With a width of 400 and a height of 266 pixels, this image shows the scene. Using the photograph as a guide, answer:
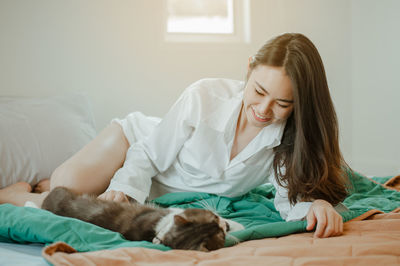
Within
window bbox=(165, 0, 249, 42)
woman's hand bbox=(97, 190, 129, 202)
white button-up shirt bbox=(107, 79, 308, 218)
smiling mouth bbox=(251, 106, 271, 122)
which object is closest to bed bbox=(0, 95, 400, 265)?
white button-up shirt bbox=(107, 79, 308, 218)

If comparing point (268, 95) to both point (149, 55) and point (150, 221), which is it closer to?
point (150, 221)

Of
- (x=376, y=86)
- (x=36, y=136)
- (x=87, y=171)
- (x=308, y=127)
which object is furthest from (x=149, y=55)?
(x=376, y=86)

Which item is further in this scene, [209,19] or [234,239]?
[209,19]

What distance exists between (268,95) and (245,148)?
34 centimetres

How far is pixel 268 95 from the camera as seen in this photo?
1436 mm

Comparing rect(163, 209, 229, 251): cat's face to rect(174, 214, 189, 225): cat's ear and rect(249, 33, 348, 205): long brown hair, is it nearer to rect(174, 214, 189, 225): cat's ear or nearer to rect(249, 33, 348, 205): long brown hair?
rect(174, 214, 189, 225): cat's ear

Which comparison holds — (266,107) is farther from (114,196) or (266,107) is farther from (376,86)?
(376,86)

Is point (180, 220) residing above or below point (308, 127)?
below

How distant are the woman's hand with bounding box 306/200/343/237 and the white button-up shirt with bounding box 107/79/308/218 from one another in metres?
0.41

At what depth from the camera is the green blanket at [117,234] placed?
1.10 metres

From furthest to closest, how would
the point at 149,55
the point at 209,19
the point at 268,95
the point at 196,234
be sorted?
the point at 209,19 < the point at 149,55 < the point at 268,95 < the point at 196,234

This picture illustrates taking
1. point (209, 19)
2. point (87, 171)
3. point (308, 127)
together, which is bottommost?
point (87, 171)

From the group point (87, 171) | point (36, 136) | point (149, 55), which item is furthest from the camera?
point (149, 55)

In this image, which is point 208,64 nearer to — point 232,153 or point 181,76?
point 181,76
